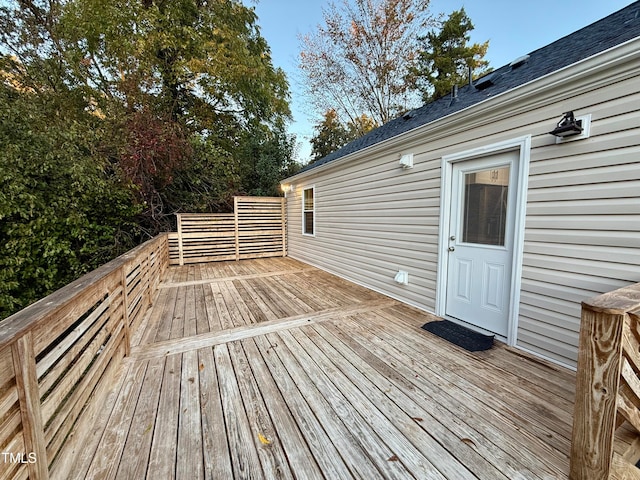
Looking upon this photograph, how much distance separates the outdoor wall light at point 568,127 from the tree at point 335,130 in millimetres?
10878

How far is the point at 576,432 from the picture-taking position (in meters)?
1.25

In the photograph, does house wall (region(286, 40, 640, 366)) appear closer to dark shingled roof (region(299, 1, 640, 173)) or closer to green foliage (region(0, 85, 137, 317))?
dark shingled roof (region(299, 1, 640, 173))

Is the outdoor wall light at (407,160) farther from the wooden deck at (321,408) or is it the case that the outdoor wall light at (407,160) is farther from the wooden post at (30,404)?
the wooden post at (30,404)

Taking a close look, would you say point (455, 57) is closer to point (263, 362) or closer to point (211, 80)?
point (211, 80)

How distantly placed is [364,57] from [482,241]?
10790 mm

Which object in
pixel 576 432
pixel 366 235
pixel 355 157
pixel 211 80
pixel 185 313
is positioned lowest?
pixel 185 313

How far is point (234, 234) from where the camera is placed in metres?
7.59

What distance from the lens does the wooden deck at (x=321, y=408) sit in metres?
1.36

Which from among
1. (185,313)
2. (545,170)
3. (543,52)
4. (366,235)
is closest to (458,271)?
(545,170)

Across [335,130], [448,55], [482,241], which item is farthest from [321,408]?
[448,55]

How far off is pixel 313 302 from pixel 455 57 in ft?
39.8

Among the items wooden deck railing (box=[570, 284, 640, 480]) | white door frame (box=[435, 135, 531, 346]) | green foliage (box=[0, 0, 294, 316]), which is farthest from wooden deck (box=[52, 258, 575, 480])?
green foliage (box=[0, 0, 294, 316])

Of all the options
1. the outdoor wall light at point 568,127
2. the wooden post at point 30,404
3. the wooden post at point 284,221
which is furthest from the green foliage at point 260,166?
the wooden post at point 30,404

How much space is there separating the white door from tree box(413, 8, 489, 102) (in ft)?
32.9
